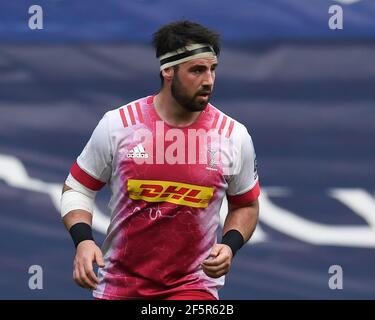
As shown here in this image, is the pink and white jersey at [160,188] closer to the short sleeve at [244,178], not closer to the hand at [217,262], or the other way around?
the short sleeve at [244,178]

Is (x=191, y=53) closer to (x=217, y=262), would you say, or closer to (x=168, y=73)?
(x=168, y=73)

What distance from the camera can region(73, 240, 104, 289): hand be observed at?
5.90 meters

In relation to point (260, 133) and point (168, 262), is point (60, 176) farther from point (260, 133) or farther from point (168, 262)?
point (168, 262)

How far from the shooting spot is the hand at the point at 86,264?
19.4ft

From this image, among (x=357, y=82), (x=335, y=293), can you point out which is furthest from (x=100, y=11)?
(x=335, y=293)

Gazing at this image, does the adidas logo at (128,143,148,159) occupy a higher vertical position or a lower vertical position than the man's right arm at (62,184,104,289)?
higher

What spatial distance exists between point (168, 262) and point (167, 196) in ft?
1.02

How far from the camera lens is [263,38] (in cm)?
822

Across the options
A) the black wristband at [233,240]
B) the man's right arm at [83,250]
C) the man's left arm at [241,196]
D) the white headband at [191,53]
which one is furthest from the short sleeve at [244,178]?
the man's right arm at [83,250]

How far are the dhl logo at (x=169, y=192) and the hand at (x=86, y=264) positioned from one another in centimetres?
33

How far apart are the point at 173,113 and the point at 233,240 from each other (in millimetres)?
670

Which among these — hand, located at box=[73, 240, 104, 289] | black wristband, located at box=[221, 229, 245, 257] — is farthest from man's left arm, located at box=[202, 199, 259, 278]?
hand, located at box=[73, 240, 104, 289]

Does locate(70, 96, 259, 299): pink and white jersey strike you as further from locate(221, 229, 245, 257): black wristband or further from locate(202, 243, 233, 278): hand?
locate(202, 243, 233, 278): hand
